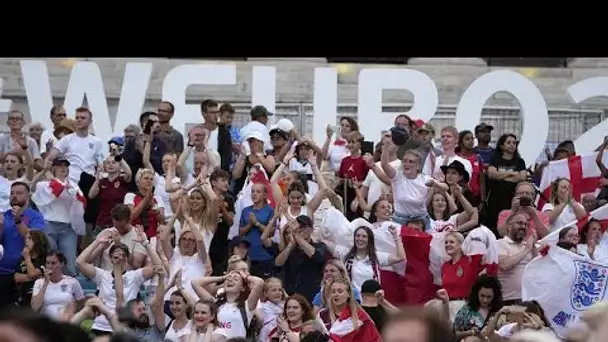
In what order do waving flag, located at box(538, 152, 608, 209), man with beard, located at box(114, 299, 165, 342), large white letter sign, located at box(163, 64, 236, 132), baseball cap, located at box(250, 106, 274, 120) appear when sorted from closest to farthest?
1. man with beard, located at box(114, 299, 165, 342)
2. waving flag, located at box(538, 152, 608, 209)
3. baseball cap, located at box(250, 106, 274, 120)
4. large white letter sign, located at box(163, 64, 236, 132)

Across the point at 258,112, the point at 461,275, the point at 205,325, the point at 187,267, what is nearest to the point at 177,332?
the point at 205,325

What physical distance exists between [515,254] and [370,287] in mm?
1658

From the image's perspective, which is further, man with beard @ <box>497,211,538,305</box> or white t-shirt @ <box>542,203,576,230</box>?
white t-shirt @ <box>542,203,576,230</box>

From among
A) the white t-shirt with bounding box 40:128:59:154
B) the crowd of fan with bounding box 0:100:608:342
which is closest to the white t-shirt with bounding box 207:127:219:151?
the crowd of fan with bounding box 0:100:608:342

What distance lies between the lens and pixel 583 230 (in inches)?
556

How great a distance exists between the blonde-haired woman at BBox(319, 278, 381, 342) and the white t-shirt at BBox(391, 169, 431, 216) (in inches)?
82.6

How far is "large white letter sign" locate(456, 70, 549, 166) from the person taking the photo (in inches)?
758

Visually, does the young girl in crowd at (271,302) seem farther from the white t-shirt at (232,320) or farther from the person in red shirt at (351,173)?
the person in red shirt at (351,173)

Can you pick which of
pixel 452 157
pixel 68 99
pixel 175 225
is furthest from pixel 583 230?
pixel 68 99

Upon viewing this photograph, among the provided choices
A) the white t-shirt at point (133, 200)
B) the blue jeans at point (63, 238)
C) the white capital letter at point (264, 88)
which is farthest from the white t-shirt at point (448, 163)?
the white capital letter at point (264, 88)

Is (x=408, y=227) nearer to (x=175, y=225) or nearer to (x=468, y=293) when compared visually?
(x=468, y=293)

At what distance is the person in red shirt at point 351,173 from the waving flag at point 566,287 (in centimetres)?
305

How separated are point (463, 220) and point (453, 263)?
118cm

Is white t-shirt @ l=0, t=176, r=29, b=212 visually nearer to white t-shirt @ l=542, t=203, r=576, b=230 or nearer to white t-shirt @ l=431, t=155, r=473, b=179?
white t-shirt @ l=431, t=155, r=473, b=179
